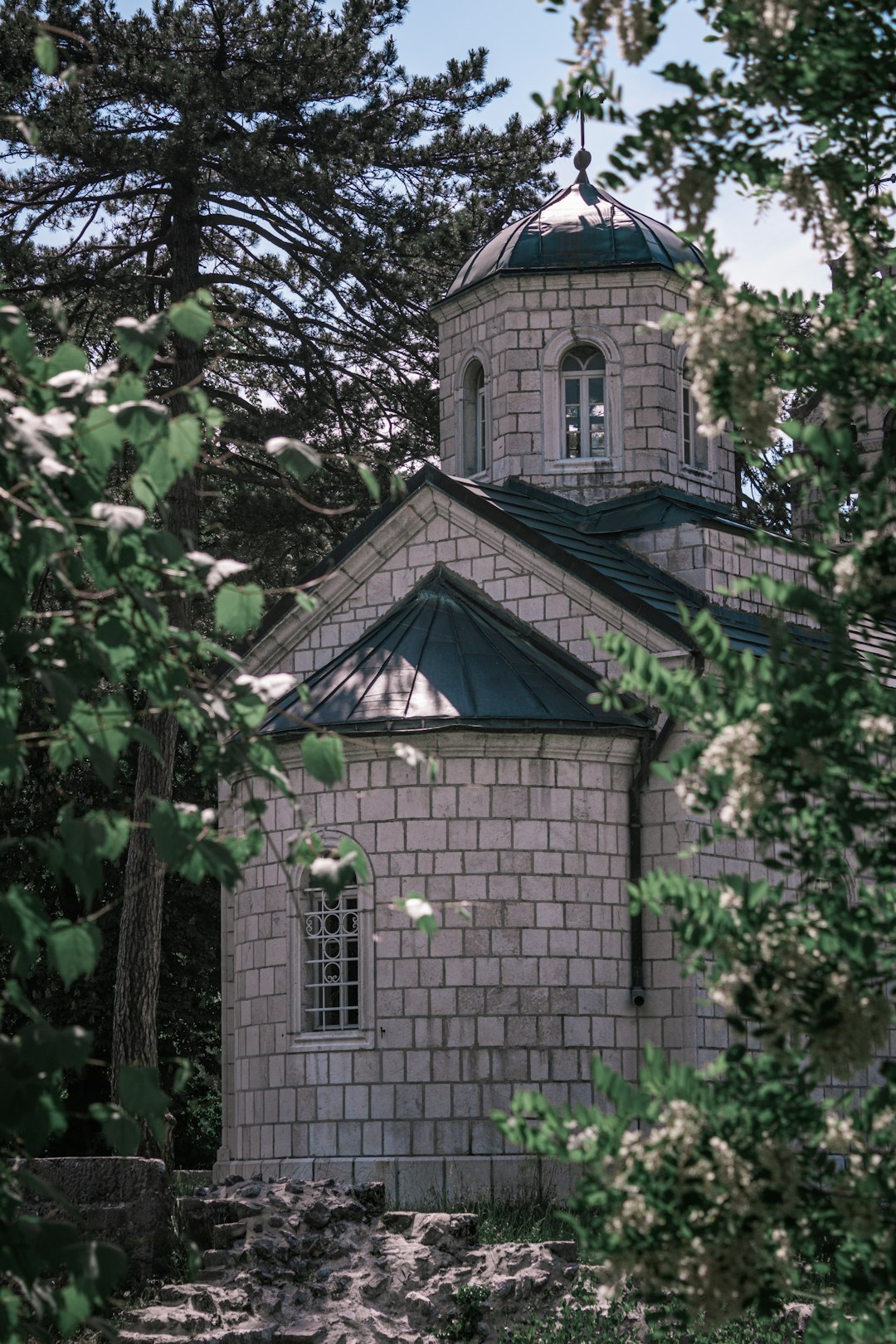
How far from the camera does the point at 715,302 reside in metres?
4.57

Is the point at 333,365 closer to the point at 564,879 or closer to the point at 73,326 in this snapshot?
the point at 73,326

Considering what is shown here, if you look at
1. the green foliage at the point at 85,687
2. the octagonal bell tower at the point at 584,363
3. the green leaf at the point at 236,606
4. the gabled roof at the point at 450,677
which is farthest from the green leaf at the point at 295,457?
the octagonal bell tower at the point at 584,363

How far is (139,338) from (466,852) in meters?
10.1

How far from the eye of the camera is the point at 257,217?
18.2 m

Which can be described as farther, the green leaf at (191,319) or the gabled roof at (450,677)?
the gabled roof at (450,677)

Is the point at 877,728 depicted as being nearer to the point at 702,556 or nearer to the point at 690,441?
the point at 702,556

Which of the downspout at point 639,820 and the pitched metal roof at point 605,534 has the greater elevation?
the pitched metal roof at point 605,534

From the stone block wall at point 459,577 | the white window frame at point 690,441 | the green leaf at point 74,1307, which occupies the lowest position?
the green leaf at point 74,1307

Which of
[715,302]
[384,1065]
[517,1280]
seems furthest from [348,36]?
[715,302]

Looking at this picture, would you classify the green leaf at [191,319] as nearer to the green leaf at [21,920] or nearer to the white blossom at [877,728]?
the green leaf at [21,920]

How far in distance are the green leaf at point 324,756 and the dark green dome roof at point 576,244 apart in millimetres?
13661

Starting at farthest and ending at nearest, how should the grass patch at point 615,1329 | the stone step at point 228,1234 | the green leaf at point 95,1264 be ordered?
the stone step at point 228,1234 → the grass patch at point 615,1329 → the green leaf at point 95,1264

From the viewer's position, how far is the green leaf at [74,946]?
3.49 metres

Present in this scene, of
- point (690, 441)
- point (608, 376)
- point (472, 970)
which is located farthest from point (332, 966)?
point (690, 441)
